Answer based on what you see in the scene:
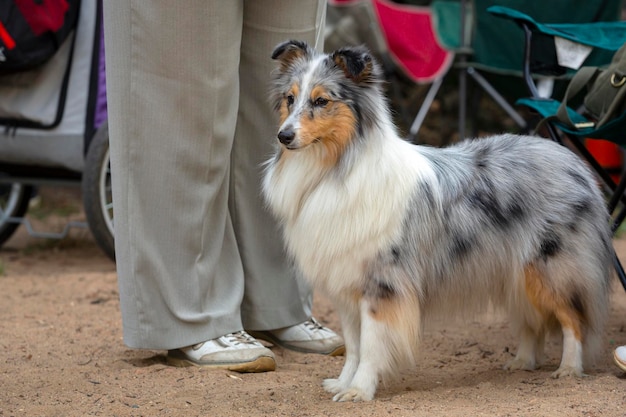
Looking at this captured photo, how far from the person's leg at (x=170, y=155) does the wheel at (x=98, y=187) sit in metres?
1.50

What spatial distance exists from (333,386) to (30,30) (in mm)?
2606

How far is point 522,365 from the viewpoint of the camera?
3273 mm

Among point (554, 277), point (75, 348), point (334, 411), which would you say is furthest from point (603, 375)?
point (75, 348)

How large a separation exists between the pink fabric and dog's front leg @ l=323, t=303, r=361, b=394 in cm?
416

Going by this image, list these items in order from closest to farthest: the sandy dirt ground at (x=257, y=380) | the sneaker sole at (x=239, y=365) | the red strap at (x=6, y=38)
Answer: the sandy dirt ground at (x=257, y=380) < the sneaker sole at (x=239, y=365) < the red strap at (x=6, y=38)

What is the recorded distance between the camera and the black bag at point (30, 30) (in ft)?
14.4

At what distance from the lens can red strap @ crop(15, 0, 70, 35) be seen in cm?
442

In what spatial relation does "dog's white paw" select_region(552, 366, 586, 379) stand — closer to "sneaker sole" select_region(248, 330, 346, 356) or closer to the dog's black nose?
"sneaker sole" select_region(248, 330, 346, 356)

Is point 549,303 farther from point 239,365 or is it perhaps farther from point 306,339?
point 239,365

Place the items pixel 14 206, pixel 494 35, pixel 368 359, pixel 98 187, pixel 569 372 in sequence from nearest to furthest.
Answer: pixel 368 359 → pixel 569 372 → pixel 98 187 → pixel 14 206 → pixel 494 35

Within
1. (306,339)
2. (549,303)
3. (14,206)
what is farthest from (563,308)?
(14,206)

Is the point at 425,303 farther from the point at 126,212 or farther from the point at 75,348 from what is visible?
the point at 75,348

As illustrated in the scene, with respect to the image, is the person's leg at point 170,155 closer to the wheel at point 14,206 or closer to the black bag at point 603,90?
the black bag at point 603,90

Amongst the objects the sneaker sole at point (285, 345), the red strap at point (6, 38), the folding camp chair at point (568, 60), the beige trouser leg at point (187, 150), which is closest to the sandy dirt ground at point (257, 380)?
the sneaker sole at point (285, 345)
